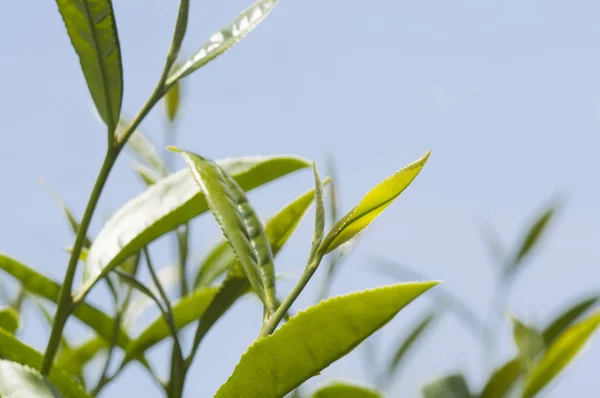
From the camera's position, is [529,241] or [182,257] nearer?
[182,257]

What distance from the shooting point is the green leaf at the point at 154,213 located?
648mm

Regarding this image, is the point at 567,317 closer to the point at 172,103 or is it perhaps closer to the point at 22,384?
the point at 172,103

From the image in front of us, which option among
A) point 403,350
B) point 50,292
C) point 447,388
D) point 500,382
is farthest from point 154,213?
point 403,350

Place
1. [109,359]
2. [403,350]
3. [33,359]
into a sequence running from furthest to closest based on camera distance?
[403,350] < [109,359] < [33,359]

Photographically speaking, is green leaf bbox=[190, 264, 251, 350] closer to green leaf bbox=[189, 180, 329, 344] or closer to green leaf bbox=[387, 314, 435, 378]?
green leaf bbox=[189, 180, 329, 344]

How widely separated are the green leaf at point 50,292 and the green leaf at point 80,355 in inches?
3.0

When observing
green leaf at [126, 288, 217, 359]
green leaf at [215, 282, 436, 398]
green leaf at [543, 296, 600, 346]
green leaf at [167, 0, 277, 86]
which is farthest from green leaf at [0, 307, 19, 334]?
green leaf at [543, 296, 600, 346]

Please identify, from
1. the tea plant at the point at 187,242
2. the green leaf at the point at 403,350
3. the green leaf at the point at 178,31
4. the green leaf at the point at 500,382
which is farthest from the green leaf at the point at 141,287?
the green leaf at the point at 403,350

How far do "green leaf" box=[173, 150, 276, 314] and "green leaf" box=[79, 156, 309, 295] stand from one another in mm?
100

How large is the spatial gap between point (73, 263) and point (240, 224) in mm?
137

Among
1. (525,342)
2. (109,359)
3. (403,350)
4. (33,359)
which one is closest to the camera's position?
(33,359)

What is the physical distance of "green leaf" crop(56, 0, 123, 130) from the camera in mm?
558

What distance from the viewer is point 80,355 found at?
94 cm

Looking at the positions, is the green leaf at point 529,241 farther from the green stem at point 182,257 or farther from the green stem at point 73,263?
the green stem at point 73,263
